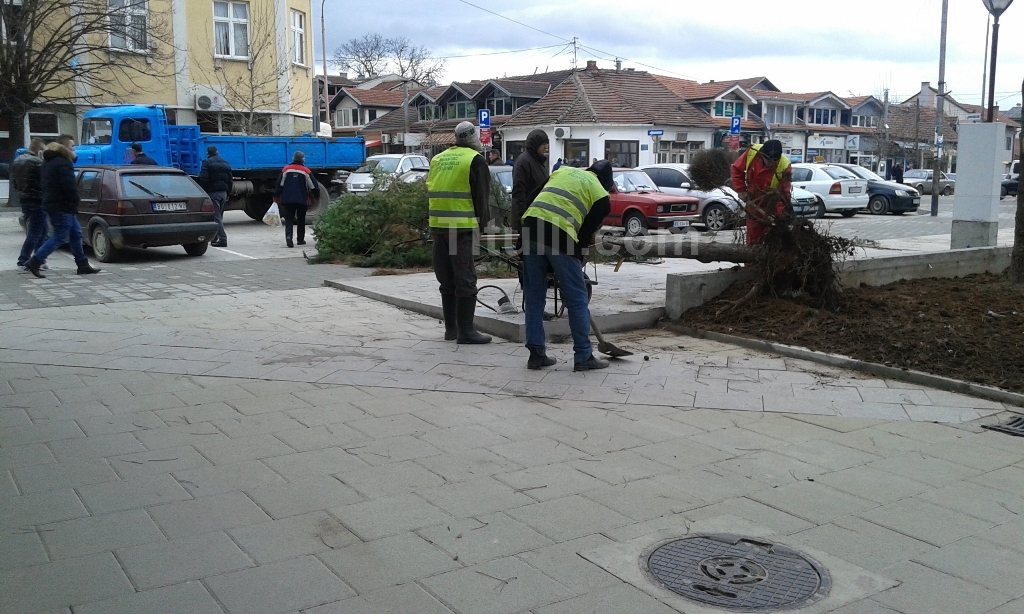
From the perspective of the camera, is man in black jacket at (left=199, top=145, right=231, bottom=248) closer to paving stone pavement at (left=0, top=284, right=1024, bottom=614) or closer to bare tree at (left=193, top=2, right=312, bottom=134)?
paving stone pavement at (left=0, top=284, right=1024, bottom=614)

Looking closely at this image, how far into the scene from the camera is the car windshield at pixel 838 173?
89.5ft

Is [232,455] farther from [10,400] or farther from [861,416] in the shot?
[861,416]

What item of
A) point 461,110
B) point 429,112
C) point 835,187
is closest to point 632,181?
point 835,187

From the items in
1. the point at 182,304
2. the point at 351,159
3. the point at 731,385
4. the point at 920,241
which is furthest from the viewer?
the point at 351,159

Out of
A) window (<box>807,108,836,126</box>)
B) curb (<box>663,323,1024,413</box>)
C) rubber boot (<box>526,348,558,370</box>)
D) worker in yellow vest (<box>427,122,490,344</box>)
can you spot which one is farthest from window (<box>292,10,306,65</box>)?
window (<box>807,108,836,126</box>)

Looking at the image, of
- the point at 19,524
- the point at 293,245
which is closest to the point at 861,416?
the point at 19,524

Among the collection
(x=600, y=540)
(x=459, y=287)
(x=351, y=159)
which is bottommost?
(x=600, y=540)

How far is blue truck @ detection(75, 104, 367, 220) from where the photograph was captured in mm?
20172

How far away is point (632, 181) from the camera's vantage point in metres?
21.8

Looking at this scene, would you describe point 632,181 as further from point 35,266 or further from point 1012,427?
point 1012,427

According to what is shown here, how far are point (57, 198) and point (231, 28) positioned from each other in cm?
2251

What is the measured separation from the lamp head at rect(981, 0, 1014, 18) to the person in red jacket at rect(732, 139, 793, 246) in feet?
19.0

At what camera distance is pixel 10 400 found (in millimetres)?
6016

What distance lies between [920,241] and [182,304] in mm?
14203
